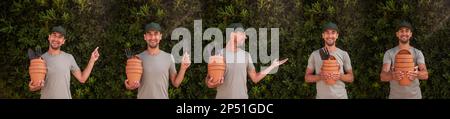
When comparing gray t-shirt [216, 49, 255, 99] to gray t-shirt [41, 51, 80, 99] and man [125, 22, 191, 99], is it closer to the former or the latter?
man [125, 22, 191, 99]

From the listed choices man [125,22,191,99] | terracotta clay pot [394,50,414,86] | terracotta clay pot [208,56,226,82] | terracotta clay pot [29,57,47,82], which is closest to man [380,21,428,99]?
terracotta clay pot [394,50,414,86]

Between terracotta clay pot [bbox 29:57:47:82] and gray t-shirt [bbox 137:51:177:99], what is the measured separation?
1.11 meters

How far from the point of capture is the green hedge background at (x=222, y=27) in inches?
388

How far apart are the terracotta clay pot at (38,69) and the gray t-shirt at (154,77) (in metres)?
1.11

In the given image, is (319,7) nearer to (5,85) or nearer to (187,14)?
(187,14)

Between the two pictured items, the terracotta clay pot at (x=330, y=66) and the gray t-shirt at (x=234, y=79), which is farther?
the gray t-shirt at (x=234, y=79)

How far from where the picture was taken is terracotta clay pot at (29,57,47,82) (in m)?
7.51

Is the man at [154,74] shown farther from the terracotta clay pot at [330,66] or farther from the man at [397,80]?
the man at [397,80]

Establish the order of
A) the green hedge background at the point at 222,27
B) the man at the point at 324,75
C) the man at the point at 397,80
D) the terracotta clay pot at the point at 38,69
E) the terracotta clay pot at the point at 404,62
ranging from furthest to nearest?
the green hedge background at the point at 222,27 < the man at the point at 397,80 < the man at the point at 324,75 < the terracotta clay pot at the point at 404,62 < the terracotta clay pot at the point at 38,69

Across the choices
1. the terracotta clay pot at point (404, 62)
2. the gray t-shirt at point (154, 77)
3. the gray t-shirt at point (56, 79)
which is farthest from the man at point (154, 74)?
the terracotta clay pot at point (404, 62)

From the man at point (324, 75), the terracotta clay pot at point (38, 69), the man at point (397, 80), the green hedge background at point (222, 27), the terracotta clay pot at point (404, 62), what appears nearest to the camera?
the terracotta clay pot at point (38, 69)

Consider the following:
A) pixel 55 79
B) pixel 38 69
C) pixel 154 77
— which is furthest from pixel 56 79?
pixel 154 77

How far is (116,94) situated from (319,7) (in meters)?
3.35

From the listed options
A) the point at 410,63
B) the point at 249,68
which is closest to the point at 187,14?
the point at 249,68
